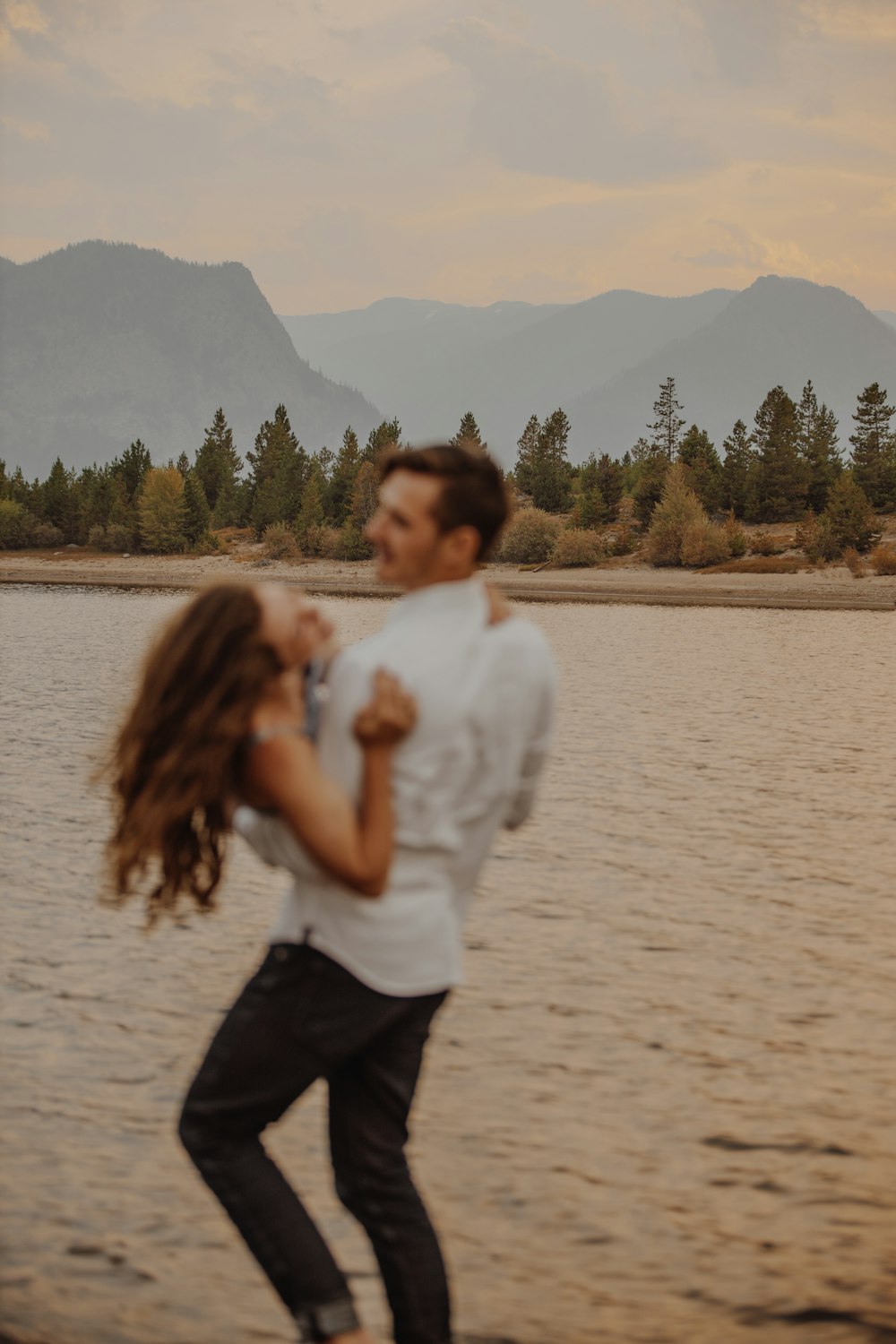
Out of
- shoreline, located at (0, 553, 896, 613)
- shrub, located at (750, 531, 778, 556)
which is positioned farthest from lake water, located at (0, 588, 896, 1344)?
shrub, located at (750, 531, 778, 556)

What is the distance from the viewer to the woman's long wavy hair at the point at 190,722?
2.68 metres

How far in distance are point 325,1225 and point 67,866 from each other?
5.85 m

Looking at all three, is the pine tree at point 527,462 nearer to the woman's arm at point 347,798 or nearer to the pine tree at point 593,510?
the pine tree at point 593,510

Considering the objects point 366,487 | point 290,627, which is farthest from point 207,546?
point 290,627

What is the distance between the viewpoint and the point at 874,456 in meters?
85.8

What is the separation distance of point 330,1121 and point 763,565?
66.4 m

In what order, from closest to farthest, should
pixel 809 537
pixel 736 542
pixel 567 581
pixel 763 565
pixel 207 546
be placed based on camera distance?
pixel 763 565, pixel 567 581, pixel 809 537, pixel 736 542, pixel 207 546

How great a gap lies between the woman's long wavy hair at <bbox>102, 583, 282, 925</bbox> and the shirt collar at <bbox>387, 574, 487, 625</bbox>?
0.96 feet

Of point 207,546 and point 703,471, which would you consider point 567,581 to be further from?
point 207,546

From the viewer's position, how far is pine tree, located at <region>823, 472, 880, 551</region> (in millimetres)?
68250

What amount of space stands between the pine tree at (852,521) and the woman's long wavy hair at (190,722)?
6818 cm

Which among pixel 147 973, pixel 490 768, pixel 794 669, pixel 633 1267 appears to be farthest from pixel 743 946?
pixel 794 669

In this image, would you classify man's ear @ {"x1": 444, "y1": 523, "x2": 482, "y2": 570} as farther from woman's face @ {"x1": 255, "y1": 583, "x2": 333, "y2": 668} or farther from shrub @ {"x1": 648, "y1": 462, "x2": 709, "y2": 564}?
shrub @ {"x1": 648, "y1": 462, "x2": 709, "y2": 564}

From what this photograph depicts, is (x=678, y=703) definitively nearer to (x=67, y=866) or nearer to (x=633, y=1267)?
(x=67, y=866)
